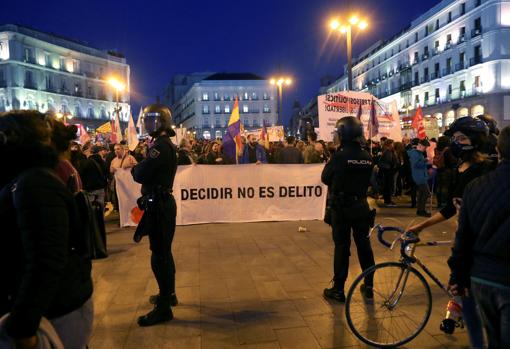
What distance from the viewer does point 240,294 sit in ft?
→ 16.9

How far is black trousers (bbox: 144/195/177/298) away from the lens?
4.32 meters

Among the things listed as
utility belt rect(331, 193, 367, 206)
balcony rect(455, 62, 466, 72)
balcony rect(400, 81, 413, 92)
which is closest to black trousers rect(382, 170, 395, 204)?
utility belt rect(331, 193, 367, 206)

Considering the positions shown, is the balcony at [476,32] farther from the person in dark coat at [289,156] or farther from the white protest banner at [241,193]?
the white protest banner at [241,193]

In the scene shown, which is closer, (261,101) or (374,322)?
(374,322)

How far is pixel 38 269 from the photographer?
5.83ft

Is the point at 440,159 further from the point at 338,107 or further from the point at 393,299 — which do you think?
the point at 393,299

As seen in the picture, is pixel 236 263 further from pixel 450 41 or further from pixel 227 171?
pixel 450 41

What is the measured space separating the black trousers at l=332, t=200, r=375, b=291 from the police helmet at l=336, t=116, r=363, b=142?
702 mm

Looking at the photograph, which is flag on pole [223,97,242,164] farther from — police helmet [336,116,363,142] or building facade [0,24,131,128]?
building facade [0,24,131,128]

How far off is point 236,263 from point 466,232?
4.30m

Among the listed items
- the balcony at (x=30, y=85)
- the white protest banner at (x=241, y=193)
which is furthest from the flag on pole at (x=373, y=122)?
the balcony at (x=30, y=85)

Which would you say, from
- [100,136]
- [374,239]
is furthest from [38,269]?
[100,136]

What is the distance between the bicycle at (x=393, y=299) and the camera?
3740 millimetres

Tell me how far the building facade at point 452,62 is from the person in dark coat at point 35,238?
43958 mm
